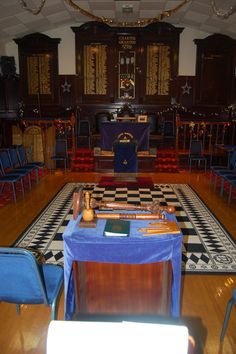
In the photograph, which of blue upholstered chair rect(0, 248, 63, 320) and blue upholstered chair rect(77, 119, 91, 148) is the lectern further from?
blue upholstered chair rect(0, 248, 63, 320)

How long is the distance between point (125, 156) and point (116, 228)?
17.5 feet

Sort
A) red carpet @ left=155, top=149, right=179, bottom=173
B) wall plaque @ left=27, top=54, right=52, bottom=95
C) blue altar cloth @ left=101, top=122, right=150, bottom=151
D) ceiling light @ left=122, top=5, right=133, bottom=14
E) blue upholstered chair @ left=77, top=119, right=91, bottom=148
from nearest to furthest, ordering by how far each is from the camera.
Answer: blue altar cloth @ left=101, top=122, right=150, bottom=151 < red carpet @ left=155, top=149, right=179, bottom=173 < ceiling light @ left=122, top=5, right=133, bottom=14 < blue upholstered chair @ left=77, top=119, right=91, bottom=148 < wall plaque @ left=27, top=54, right=52, bottom=95

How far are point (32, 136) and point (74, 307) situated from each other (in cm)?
703

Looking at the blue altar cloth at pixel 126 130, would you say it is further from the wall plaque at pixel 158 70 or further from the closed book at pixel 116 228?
the closed book at pixel 116 228

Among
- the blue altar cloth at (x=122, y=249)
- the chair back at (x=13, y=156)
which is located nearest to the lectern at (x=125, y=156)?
the chair back at (x=13, y=156)

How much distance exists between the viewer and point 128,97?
11.5 meters

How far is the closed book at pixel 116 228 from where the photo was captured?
2.26 meters

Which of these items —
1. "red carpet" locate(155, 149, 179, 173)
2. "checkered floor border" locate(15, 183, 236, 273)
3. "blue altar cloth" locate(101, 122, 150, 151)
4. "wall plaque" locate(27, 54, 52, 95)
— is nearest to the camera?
"checkered floor border" locate(15, 183, 236, 273)

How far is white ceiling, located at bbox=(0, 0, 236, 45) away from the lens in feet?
29.7

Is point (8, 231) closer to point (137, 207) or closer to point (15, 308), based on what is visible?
point (15, 308)

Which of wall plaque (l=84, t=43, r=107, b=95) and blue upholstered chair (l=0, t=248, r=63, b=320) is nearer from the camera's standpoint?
blue upholstered chair (l=0, t=248, r=63, b=320)

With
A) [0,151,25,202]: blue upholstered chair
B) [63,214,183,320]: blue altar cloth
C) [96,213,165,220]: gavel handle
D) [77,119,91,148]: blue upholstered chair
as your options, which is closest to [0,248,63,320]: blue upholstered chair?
[63,214,183,320]: blue altar cloth

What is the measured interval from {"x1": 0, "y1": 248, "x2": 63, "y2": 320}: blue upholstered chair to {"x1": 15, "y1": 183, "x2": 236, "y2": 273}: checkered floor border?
4.74 ft

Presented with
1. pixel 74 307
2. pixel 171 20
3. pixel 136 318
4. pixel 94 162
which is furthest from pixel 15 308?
pixel 171 20
